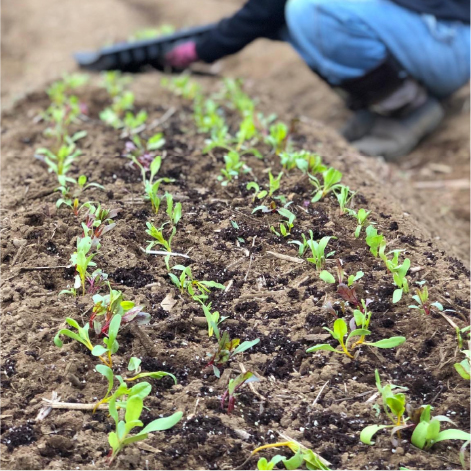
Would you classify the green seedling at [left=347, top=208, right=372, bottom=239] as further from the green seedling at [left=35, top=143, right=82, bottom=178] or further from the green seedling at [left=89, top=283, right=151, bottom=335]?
the green seedling at [left=35, top=143, right=82, bottom=178]

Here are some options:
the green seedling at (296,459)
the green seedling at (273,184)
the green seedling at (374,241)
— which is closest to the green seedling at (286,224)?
the green seedling at (273,184)

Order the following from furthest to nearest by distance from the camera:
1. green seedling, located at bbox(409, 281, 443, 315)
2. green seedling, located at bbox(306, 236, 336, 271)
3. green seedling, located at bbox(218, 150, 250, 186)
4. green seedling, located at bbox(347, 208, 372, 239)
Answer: green seedling, located at bbox(218, 150, 250, 186)
green seedling, located at bbox(347, 208, 372, 239)
green seedling, located at bbox(306, 236, 336, 271)
green seedling, located at bbox(409, 281, 443, 315)

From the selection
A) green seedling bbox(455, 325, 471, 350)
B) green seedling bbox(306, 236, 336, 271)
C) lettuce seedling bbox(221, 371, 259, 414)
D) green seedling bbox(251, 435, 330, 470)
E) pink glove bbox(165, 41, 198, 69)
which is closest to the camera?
green seedling bbox(251, 435, 330, 470)

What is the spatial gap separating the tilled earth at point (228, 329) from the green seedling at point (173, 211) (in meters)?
0.04

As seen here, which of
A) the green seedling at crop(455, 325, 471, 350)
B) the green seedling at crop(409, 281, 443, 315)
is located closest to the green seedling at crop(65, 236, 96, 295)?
the green seedling at crop(409, 281, 443, 315)

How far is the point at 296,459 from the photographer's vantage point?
4.20ft

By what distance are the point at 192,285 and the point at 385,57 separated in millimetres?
2539

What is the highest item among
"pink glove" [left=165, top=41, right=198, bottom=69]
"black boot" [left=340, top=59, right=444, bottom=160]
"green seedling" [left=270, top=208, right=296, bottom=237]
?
"green seedling" [left=270, top=208, right=296, bottom=237]

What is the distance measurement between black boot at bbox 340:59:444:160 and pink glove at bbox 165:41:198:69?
3.61 ft

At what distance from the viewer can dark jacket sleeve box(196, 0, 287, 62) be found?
3893mm

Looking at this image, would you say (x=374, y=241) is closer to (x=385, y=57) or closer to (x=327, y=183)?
(x=327, y=183)

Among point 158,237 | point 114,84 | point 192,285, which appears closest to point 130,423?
point 192,285

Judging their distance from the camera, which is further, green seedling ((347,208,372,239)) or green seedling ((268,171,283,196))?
green seedling ((268,171,283,196))

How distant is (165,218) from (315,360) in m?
0.78
